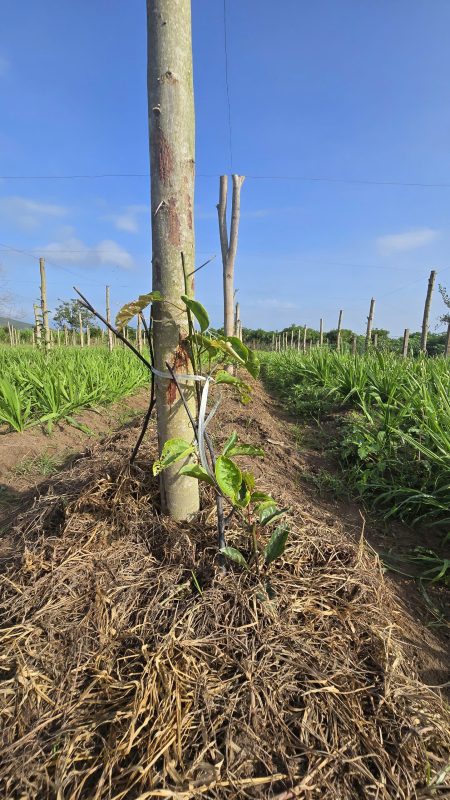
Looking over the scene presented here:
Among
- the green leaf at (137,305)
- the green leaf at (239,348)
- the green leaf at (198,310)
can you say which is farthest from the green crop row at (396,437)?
the green leaf at (137,305)

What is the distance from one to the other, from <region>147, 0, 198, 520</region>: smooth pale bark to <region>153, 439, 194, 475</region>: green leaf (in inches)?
6.6

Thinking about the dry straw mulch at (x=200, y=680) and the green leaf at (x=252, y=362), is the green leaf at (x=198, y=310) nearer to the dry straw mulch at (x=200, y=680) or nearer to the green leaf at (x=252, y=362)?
the green leaf at (x=252, y=362)

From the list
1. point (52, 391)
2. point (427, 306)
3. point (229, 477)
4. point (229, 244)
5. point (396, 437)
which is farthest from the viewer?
point (427, 306)

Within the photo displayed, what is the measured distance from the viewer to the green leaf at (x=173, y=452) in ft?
3.78

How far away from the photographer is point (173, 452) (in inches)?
46.6

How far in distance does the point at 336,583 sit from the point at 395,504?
1.31 meters

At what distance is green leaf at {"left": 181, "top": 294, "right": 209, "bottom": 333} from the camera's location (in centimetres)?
114

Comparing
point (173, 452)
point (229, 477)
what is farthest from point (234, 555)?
point (173, 452)

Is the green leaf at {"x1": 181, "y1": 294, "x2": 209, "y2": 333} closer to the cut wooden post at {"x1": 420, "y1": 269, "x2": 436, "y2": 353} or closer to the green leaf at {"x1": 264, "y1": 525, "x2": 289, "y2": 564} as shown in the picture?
the green leaf at {"x1": 264, "y1": 525, "x2": 289, "y2": 564}

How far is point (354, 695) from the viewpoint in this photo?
923 millimetres

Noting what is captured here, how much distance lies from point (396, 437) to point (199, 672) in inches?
94.8

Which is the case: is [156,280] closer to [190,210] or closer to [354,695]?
[190,210]

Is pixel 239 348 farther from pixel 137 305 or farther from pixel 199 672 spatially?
pixel 199 672

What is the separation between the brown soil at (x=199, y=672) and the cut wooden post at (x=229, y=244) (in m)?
5.20
